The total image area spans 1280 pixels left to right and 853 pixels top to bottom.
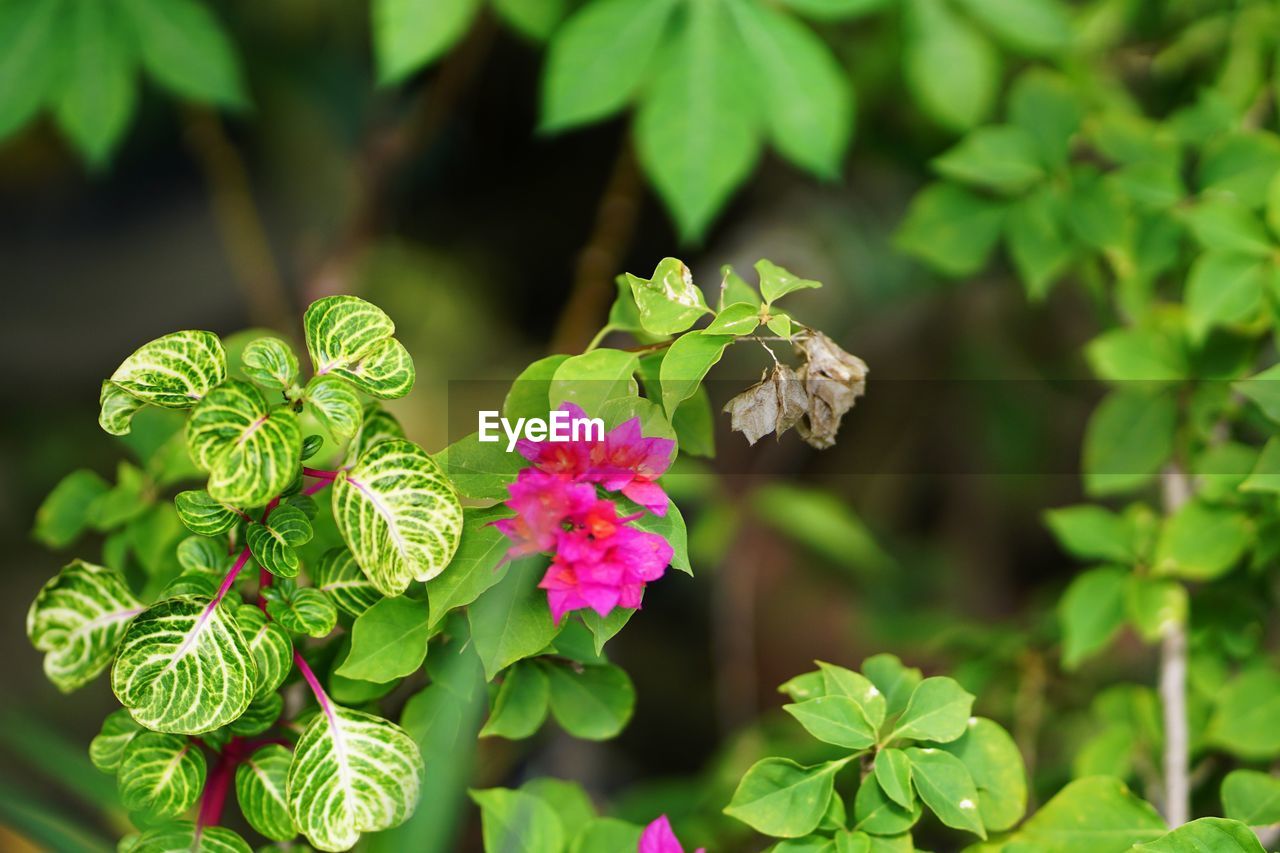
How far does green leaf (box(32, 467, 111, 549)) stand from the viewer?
0.71 meters

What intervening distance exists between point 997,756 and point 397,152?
3.59 feet

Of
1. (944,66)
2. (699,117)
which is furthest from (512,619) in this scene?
(944,66)

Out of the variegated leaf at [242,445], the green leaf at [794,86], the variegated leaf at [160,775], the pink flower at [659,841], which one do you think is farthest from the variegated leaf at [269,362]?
the green leaf at [794,86]

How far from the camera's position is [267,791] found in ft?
1.93

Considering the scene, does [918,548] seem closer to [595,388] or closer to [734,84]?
[734,84]

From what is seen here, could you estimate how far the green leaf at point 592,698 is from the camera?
653mm

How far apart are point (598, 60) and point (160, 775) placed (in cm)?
72

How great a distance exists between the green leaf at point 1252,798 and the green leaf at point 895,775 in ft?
0.75

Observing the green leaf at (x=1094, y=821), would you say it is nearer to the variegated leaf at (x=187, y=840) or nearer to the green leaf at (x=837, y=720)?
the green leaf at (x=837, y=720)

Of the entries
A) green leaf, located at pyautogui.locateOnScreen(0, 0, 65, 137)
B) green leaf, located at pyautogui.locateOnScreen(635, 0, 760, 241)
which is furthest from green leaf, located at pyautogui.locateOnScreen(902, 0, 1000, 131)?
green leaf, located at pyautogui.locateOnScreen(0, 0, 65, 137)

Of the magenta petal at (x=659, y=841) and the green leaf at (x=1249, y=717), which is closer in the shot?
the magenta petal at (x=659, y=841)

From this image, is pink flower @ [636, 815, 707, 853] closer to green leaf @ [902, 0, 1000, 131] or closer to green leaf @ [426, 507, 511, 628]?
green leaf @ [426, 507, 511, 628]

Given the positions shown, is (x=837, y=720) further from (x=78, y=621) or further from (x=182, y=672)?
(x=78, y=621)

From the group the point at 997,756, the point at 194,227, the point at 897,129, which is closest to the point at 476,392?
the point at 997,756
